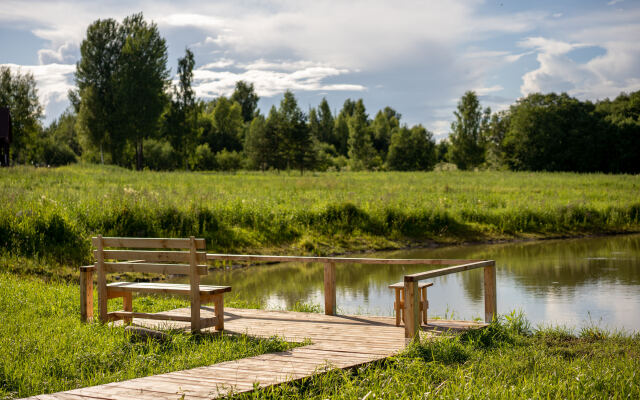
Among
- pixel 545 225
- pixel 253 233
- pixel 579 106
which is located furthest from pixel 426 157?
pixel 253 233

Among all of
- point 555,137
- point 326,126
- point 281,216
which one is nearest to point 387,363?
point 281,216

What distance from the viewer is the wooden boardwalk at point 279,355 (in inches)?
197

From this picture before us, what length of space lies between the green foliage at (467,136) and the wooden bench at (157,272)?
274 feet

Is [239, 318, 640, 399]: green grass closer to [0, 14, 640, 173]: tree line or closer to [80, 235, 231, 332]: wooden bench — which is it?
[80, 235, 231, 332]: wooden bench

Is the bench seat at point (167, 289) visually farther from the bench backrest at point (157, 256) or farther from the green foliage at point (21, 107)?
the green foliage at point (21, 107)

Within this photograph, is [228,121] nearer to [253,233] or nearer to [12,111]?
[12,111]

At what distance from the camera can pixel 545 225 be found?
26.5 metres

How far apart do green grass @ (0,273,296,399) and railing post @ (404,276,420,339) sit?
1.37m

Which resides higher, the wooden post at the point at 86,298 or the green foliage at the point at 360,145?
the green foliage at the point at 360,145

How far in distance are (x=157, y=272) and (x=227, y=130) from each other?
3470 inches

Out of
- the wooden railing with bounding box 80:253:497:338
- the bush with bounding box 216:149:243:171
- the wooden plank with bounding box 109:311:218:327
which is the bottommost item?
the wooden plank with bounding box 109:311:218:327

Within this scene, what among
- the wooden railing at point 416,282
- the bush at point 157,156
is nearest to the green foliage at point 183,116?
the bush at point 157,156

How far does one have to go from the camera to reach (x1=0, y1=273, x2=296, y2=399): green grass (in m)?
5.58

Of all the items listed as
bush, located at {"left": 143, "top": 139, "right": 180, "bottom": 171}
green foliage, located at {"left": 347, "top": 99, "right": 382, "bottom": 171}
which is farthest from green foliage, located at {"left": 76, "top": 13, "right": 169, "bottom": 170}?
green foliage, located at {"left": 347, "top": 99, "right": 382, "bottom": 171}
